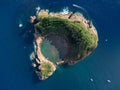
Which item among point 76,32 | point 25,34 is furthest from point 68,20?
point 25,34

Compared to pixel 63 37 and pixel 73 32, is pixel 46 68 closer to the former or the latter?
pixel 63 37

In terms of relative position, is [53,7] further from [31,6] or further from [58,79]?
[58,79]

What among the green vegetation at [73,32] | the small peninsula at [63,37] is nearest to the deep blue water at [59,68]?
the small peninsula at [63,37]

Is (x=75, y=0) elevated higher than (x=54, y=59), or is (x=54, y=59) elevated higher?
(x=75, y=0)

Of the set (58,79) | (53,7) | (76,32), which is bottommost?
(58,79)

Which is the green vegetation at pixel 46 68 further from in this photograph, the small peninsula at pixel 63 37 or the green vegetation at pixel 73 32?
the green vegetation at pixel 73 32

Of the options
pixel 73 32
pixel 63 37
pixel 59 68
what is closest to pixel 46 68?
pixel 59 68
